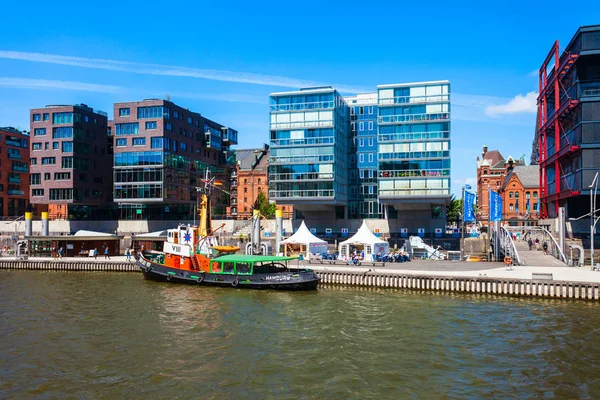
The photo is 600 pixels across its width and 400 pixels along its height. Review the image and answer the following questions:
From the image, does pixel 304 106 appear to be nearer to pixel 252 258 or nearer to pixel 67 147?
pixel 252 258

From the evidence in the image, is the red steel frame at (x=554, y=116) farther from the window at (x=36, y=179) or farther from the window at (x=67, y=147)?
the window at (x=36, y=179)

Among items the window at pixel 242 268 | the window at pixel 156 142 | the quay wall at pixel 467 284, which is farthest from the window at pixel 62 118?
the quay wall at pixel 467 284

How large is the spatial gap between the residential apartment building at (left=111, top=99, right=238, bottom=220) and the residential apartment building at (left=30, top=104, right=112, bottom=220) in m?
7.36

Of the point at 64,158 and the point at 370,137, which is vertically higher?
the point at 370,137

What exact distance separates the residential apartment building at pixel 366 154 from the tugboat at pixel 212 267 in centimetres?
2932

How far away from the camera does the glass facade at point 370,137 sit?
78.6m

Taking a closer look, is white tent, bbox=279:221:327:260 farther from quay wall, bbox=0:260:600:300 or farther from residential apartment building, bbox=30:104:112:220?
residential apartment building, bbox=30:104:112:220

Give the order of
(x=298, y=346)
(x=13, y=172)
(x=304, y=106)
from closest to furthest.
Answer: (x=298, y=346) → (x=304, y=106) → (x=13, y=172)

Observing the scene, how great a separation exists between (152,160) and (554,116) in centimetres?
6831

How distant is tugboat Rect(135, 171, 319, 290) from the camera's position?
154 feet

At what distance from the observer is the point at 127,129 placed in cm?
9275

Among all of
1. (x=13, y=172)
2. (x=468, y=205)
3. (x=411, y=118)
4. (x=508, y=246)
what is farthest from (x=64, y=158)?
(x=508, y=246)

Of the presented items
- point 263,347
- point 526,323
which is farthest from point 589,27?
point 263,347

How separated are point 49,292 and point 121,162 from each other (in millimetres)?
49467
